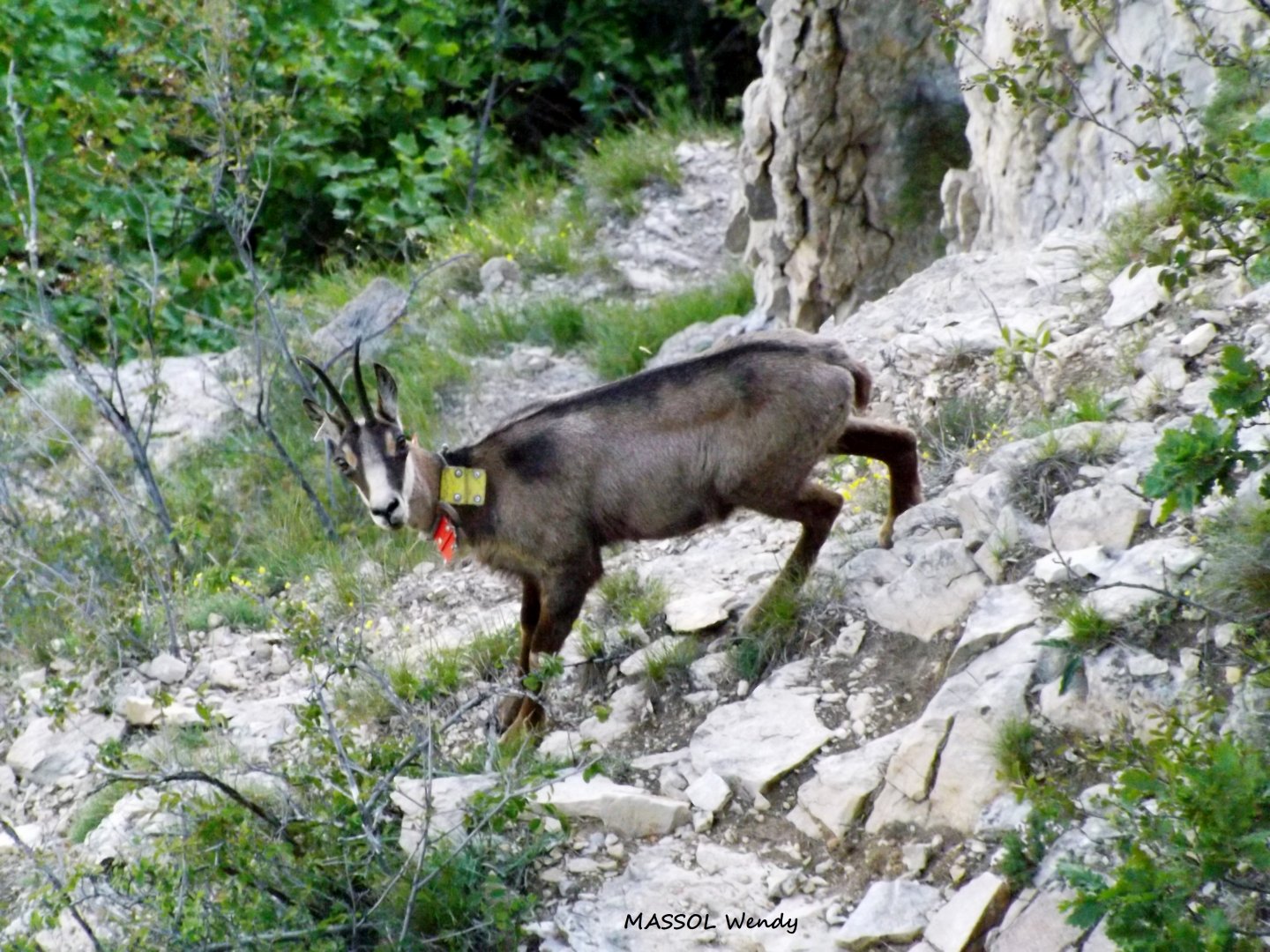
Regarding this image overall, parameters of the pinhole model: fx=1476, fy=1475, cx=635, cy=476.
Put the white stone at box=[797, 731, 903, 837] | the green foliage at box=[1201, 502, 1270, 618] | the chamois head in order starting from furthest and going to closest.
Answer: the chamois head, the white stone at box=[797, 731, 903, 837], the green foliage at box=[1201, 502, 1270, 618]

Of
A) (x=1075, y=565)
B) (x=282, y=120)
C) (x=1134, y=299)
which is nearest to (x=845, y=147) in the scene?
(x=1134, y=299)

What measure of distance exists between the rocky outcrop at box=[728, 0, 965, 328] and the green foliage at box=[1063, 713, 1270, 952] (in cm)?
619

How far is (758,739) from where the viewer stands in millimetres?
5383

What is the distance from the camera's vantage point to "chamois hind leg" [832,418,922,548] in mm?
6289

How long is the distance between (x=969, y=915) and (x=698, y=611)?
7.53 ft

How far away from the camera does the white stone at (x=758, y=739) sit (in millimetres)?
5227

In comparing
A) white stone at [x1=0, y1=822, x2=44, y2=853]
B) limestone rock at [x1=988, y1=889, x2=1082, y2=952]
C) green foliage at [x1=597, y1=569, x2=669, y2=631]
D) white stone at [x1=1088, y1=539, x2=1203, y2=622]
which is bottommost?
white stone at [x1=0, y1=822, x2=44, y2=853]

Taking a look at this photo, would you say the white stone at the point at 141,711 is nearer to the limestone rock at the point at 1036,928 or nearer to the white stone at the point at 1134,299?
the limestone rock at the point at 1036,928

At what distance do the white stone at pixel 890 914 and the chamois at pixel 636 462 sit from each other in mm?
1709

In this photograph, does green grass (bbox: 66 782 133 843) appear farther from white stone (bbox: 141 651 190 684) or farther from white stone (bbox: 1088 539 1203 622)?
white stone (bbox: 1088 539 1203 622)

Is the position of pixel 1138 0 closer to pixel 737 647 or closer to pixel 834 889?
pixel 737 647

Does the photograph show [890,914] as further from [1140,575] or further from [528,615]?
[528,615]

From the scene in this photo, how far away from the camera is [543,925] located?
4.88m

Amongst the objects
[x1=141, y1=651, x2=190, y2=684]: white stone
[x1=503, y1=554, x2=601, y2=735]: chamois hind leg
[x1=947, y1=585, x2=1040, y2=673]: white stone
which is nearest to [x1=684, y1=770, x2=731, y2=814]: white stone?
[x1=947, y1=585, x2=1040, y2=673]: white stone
